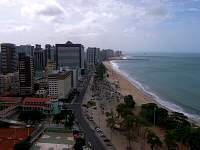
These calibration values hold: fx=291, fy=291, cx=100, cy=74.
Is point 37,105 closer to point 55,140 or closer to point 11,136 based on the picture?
point 11,136

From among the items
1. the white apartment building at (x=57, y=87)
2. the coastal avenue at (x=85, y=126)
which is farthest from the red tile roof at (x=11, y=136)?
the white apartment building at (x=57, y=87)

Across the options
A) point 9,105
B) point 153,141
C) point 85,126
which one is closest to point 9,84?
point 9,105

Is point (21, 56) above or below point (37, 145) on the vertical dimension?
above

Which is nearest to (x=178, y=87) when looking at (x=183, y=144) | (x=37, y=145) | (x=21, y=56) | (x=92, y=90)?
(x=92, y=90)

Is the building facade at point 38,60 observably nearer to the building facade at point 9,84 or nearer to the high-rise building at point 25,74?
the building facade at point 9,84

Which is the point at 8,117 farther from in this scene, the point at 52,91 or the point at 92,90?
the point at 92,90

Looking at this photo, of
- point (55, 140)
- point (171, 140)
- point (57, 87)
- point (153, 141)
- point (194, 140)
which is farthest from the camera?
point (57, 87)
